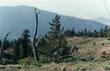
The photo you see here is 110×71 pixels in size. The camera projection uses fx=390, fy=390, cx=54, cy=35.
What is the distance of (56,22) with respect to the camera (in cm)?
8444

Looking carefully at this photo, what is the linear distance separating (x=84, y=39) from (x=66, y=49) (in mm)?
75582

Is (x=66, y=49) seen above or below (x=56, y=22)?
below

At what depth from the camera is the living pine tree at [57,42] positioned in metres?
76.8

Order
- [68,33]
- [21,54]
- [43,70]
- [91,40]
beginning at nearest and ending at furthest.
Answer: [43,70]
[21,54]
[91,40]
[68,33]

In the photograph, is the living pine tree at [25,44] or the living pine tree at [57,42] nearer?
the living pine tree at [57,42]

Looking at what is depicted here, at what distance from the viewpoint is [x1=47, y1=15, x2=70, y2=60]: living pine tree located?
76812 mm

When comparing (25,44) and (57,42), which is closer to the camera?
(57,42)

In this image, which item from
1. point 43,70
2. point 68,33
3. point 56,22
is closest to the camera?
point 43,70

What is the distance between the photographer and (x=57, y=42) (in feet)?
259

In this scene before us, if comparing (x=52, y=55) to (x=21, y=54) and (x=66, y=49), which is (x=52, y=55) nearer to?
(x=66, y=49)

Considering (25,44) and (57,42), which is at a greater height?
(57,42)

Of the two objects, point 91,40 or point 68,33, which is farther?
point 68,33

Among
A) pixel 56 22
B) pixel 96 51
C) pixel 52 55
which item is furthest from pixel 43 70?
pixel 96 51

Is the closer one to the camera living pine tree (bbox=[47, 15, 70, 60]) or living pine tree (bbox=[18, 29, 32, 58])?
living pine tree (bbox=[47, 15, 70, 60])
